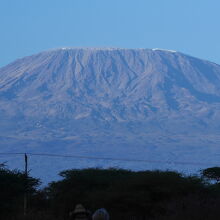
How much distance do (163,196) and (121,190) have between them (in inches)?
66.3

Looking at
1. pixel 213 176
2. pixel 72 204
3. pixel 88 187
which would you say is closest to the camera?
pixel 72 204

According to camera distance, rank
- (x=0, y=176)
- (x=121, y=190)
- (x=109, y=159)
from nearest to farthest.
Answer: (x=0, y=176), (x=121, y=190), (x=109, y=159)

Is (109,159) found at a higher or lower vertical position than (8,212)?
higher

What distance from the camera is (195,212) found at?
72.8 ft

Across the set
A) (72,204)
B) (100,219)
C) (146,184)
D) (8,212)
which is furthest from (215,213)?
(72,204)

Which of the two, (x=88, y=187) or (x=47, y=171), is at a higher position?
(x=47, y=171)

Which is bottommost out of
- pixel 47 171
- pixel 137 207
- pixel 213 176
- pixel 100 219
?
pixel 100 219

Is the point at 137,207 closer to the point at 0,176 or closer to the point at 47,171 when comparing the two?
the point at 0,176

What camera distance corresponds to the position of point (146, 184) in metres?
38.2

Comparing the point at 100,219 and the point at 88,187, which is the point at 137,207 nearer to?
the point at 88,187

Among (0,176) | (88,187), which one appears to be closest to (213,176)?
(88,187)

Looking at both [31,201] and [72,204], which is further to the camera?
[31,201]

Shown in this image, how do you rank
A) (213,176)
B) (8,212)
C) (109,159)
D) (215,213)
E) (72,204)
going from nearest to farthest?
1. (215,213)
2. (8,212)
3. (72,204)
4. (213,176)
5. (109,159)

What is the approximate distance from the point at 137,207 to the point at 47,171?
532 feet
